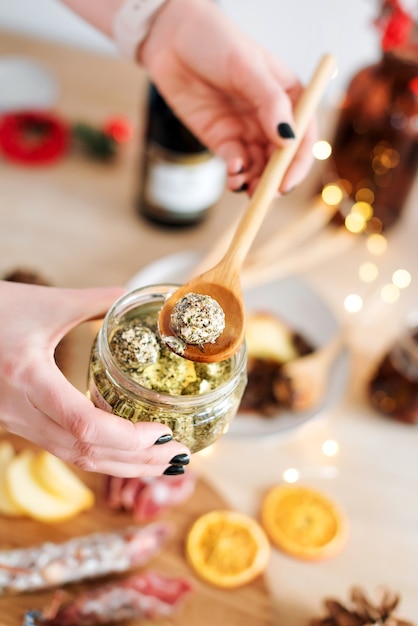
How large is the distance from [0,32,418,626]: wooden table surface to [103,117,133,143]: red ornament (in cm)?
3

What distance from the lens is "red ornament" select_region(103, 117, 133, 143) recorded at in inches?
55.2

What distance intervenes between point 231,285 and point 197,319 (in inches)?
3.4

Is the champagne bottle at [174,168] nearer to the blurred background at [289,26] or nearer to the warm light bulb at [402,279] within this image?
the warm light bulb at [402,279]

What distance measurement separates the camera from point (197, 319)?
58 cm

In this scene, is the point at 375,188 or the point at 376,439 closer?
the point at 376,439

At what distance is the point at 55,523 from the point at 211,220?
0.69 m

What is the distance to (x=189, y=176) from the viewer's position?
1167mm

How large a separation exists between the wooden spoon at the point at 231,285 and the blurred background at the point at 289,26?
0.92 m

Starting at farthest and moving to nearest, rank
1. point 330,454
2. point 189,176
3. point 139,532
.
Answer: point 189,176, point 330,454, point 139,532

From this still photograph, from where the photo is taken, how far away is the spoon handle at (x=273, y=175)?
27.0 inches

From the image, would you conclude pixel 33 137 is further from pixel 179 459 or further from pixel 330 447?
pixel 179 459

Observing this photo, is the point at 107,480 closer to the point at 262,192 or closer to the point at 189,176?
the point at 262,192

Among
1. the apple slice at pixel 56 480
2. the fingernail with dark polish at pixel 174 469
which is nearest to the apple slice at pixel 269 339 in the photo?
the apple slice at pixel 56 480

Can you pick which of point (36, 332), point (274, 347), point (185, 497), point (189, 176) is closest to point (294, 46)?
point (189, 176)
